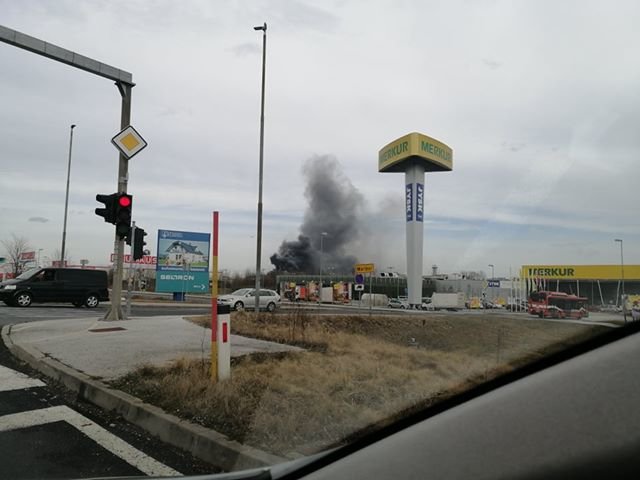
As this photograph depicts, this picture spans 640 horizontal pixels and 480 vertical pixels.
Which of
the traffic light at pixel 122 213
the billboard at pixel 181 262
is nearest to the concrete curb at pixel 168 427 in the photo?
the traffic light at pixel 122 213

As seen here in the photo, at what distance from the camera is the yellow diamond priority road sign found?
44.8ft

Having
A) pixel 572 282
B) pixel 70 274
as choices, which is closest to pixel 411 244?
pixel 70 274

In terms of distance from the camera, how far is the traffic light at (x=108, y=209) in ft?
44.1

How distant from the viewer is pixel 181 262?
38219 mm

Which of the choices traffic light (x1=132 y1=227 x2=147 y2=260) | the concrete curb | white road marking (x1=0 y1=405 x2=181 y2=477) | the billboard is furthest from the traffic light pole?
the billboard

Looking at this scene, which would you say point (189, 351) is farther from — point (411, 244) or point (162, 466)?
point (411, 244)

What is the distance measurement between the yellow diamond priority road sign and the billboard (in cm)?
2428

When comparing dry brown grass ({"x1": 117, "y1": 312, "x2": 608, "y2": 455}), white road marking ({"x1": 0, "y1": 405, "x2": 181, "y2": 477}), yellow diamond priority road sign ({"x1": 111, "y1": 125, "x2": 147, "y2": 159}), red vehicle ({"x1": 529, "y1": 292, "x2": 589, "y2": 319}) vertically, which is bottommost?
white road marking ({"x1": 0, "y1": 405, "x2": 181, "y2": 477})

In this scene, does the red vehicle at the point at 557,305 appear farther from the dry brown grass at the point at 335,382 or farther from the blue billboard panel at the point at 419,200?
the blue billboard panel at the point at 419,200

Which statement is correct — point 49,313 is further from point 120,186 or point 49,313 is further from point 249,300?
point 249,300

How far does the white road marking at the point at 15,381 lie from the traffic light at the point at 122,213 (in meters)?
6.11

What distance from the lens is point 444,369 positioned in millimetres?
3371

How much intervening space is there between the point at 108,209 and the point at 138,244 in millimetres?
2868

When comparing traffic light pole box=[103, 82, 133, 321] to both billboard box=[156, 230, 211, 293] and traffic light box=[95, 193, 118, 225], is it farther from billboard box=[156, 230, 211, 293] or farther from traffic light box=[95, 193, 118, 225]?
billboard box=[156, 230, 211, 293]
